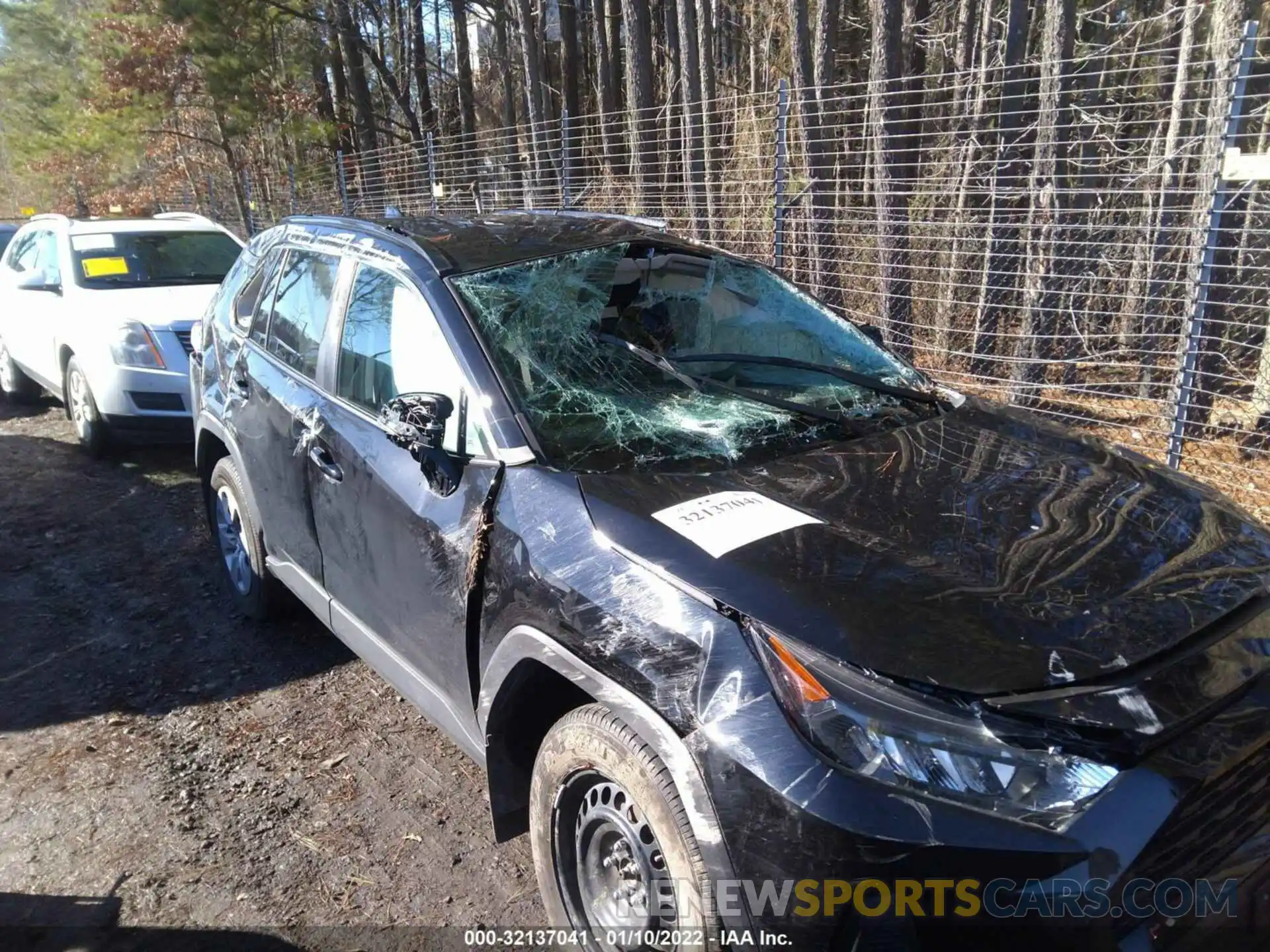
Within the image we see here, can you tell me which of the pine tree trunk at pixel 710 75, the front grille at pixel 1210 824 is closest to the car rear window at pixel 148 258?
the pine tree trunk at pixel 710 75

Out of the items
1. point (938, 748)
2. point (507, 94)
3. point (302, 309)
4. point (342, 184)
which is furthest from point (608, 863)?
point (507, 94)

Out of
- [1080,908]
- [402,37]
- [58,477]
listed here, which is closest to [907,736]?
[1080,908]

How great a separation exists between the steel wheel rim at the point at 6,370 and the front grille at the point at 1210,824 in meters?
9.77

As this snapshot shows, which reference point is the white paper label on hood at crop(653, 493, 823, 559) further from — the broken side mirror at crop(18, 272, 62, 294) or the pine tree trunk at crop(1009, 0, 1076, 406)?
the broken side mirror at crop(18, 272, 62, 294)

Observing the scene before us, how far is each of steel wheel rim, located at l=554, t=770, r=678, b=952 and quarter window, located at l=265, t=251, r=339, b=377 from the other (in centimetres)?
195

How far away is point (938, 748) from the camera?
1.71 m

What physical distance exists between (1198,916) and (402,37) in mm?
23343

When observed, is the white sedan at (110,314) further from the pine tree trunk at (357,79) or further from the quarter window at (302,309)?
the pine tree trunk at (357,79)

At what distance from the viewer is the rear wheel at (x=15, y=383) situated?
28.1 feet

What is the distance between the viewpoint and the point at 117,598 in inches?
185

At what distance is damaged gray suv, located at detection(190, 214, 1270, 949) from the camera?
168 centimetres

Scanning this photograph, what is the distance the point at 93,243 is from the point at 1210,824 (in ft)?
27.4

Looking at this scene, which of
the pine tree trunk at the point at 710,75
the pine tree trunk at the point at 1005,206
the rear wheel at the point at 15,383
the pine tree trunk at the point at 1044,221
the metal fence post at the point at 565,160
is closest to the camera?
the pine tree trunk at the point at 1044,221

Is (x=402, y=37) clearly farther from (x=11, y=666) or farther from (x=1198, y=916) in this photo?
(x=1198, y=916)
